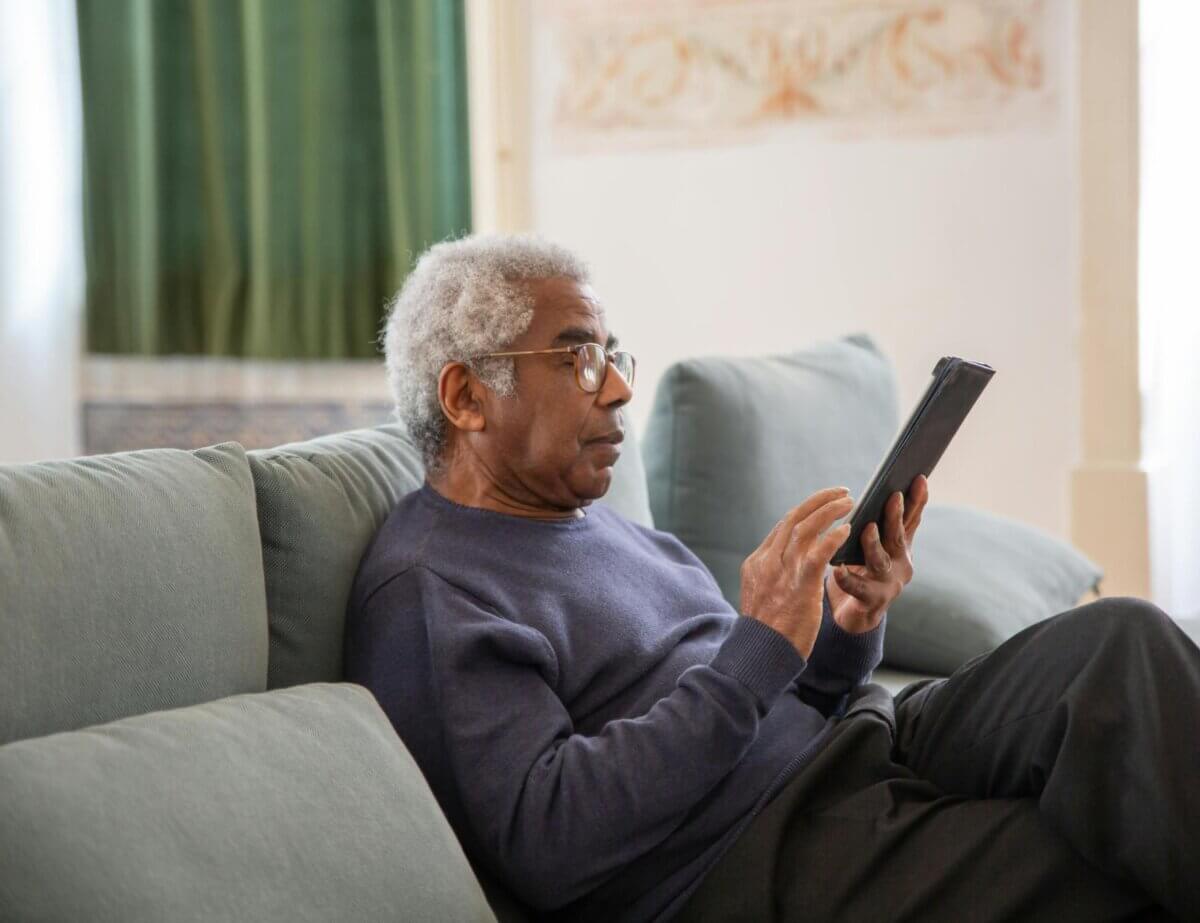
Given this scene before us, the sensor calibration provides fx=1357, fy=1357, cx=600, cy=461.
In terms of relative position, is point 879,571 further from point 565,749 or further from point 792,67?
point 792,67

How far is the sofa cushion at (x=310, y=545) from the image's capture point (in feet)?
4.44

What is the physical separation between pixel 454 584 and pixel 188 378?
2792 mm

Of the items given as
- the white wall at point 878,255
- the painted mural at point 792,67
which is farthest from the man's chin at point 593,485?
the painted mural at point 792,67

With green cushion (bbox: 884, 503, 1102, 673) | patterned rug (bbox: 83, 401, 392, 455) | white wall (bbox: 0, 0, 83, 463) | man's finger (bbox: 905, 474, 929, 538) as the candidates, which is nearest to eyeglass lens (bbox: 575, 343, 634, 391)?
man's finger (bbox: 905, 474, 929, 538)

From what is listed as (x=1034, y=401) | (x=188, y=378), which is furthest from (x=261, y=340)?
(x=1034, y=401)

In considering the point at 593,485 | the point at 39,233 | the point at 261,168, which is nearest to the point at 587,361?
the point at 593,485

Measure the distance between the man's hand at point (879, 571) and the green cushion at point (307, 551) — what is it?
55 cm

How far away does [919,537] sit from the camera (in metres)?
2.36

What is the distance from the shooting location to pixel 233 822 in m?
0.96

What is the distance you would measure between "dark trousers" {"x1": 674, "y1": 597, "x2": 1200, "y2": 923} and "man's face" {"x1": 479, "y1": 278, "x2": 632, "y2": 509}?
1.33ft

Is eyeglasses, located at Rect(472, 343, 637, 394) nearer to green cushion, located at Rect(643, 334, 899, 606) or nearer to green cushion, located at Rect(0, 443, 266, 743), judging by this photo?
green cushion, located at Rect(0, 443, 266, 743)

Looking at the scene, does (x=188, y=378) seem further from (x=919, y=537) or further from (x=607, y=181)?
(x=919, y=537)

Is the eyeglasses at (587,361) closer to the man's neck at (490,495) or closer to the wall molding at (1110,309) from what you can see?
the man's neck at (490,495)

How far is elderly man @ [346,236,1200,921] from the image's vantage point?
122 cm
